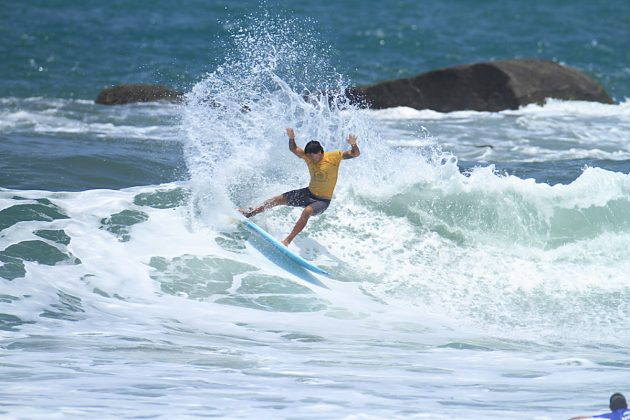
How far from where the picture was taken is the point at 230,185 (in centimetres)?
1277

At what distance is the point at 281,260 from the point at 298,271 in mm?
273

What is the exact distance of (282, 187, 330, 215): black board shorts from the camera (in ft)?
38.1

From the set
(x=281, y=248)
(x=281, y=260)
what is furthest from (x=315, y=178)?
(x=281, y=260)

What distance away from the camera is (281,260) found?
1143 centimetres

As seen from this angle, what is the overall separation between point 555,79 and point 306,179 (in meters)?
10.6

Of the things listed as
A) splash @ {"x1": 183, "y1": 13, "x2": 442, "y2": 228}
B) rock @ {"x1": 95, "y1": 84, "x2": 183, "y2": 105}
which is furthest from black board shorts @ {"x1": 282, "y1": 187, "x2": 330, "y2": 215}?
rock @ {"x1": 95, "y1": 84, "x2": 183, "y2": 105}

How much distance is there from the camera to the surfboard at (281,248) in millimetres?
11203

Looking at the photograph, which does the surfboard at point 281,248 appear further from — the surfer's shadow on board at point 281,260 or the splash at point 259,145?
the splash at point 259,145

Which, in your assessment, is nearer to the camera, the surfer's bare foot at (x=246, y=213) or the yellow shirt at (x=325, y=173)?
the yellow shirt at (x=325, y=173)

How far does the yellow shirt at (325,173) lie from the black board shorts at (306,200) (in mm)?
53

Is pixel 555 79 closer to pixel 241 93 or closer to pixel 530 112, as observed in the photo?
pixel 530 112

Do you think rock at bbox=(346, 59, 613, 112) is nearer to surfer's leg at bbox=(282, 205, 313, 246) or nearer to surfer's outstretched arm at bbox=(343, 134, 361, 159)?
surfer's outstretched arm at bbox=(343, 134, 361, 159)

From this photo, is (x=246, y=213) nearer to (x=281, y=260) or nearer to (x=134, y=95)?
(x=281, y=260)

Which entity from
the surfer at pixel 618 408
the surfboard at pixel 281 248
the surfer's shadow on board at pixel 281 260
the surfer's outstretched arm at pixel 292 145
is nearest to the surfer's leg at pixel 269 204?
the surfboard at pixel 281 248
